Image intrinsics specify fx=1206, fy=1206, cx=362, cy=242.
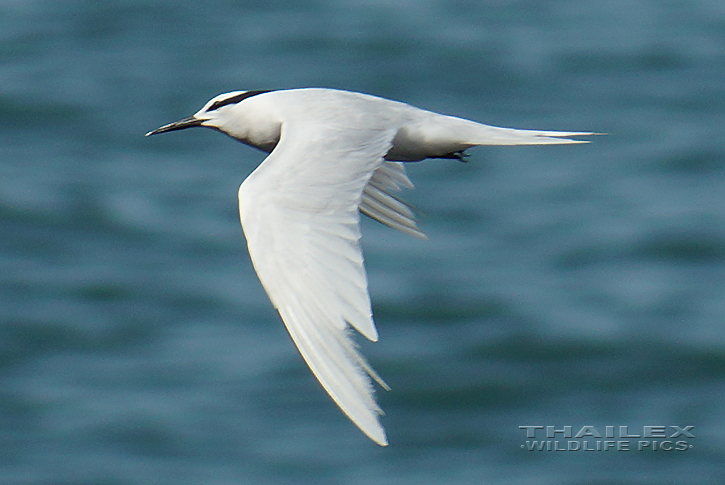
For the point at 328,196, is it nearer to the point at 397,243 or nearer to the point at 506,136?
the point at 506,136

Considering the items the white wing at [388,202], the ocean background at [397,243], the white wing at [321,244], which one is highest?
the white wing at [321,244]

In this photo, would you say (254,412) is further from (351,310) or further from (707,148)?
(351,310)

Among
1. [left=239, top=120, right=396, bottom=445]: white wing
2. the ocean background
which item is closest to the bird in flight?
[left=239, top=120, right=396, bottom=445]: white wing

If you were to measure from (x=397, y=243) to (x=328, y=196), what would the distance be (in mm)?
10061

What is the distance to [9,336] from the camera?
52.0 feet

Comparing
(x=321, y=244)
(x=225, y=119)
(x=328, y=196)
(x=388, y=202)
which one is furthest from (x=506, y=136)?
(x=225, y=119)

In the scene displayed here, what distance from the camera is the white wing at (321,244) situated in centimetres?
484

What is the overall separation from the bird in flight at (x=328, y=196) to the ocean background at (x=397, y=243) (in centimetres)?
729

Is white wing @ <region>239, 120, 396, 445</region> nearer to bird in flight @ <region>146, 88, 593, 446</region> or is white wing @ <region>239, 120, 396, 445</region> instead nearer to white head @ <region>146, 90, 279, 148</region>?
bird in flight @ <region>146, 88, 593, 446</region>

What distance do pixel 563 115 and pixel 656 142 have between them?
5.12 feet

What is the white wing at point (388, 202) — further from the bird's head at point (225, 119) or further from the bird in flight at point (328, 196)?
the bird's head at point (225, 119)

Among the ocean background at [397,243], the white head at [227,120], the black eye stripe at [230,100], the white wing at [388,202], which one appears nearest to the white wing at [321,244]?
the white head at [227,120]

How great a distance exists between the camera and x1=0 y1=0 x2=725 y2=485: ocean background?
14.3 metres

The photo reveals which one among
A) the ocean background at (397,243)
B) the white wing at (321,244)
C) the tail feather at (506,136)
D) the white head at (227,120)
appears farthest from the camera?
the ocean background at (397,243)
